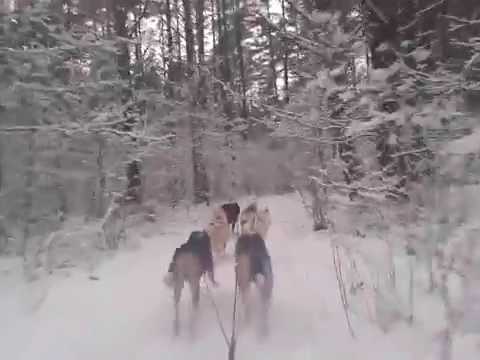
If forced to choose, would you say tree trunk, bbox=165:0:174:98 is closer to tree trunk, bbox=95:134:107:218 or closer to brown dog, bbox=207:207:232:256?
tree trunk, bbox=95:134:107:218

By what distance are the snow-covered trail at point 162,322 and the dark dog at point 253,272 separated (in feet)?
0.70

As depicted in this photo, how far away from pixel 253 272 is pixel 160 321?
1042 millimetres

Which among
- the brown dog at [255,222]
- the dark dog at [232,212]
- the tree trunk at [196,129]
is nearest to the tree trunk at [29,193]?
the dark dog at [232,212]

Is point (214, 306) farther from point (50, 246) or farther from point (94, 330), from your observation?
point (50, 246)

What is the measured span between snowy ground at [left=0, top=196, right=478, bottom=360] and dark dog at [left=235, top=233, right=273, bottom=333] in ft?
0.69

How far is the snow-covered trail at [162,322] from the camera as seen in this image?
153 inches

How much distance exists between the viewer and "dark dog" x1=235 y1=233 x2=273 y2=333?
14.3 feet

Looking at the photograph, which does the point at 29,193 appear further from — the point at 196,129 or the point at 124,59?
the point at 196,129

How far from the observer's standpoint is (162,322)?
4.64 m

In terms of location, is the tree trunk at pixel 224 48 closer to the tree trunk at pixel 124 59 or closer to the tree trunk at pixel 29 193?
the tree trunk at pixel 124 59

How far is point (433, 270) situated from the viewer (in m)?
4.36

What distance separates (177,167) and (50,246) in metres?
10.3

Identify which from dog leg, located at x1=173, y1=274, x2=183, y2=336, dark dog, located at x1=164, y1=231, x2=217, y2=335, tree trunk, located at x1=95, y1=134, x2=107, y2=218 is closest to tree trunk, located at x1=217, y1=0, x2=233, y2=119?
tree trunk, located at x1=95, y1=134, x2=107, y2=218

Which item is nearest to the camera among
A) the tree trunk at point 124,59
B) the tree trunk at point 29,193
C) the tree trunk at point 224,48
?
the tree trunk at point 29,193
